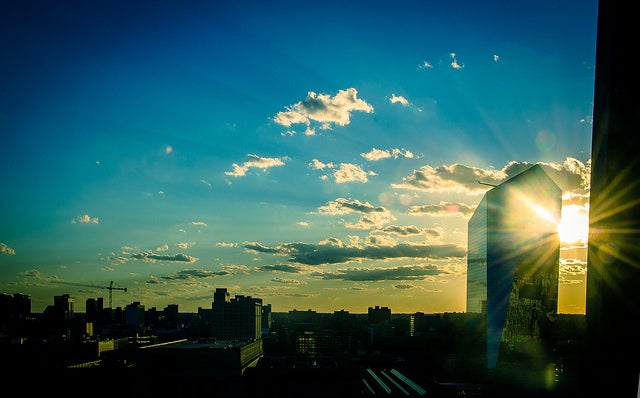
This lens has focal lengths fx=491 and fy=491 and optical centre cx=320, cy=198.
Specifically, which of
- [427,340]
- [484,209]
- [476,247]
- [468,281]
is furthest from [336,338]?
[484,209]

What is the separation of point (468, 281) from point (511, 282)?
53.0 ft

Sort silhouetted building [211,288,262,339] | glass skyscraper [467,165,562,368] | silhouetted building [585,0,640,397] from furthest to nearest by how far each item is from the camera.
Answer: silhouetted building [211,288,262,339]
glass skyscraper [467,165,562,368]
silhouetted building [585,0,640,397]

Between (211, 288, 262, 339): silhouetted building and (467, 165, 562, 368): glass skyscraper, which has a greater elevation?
(467, 165, 562, 368): glass skyscraper

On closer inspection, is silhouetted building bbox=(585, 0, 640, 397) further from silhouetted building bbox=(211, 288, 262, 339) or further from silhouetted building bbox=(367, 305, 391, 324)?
silhouetted building bbox=(367, 305, 391, 324)

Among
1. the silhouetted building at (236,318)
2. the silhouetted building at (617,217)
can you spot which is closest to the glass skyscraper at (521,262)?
the silhouetted building at (236,318)

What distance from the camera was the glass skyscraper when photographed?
177ft

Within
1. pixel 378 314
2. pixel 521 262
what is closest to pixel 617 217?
pixel 521 262

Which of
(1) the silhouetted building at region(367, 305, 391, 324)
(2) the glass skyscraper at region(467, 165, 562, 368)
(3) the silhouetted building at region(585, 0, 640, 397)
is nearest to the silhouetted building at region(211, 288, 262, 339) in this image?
(1) the silhouetted building at region(367, 305, 391, 324)

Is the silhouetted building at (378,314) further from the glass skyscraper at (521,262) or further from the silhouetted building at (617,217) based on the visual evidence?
the silhouetted building at (617,217)

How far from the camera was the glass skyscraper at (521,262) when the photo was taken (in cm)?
5397

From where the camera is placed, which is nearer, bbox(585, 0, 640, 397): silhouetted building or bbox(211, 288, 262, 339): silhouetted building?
bbox(585, 0, 640, 397): silhouetted building

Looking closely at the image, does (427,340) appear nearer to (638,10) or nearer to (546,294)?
(546,294)

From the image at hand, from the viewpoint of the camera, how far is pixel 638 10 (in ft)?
8.53

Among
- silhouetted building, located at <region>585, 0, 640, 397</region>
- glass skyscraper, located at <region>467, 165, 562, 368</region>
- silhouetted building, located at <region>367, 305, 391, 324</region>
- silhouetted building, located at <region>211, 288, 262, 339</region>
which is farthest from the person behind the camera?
silhouetted building, located at <region>367, 305, 391, 324</region>
